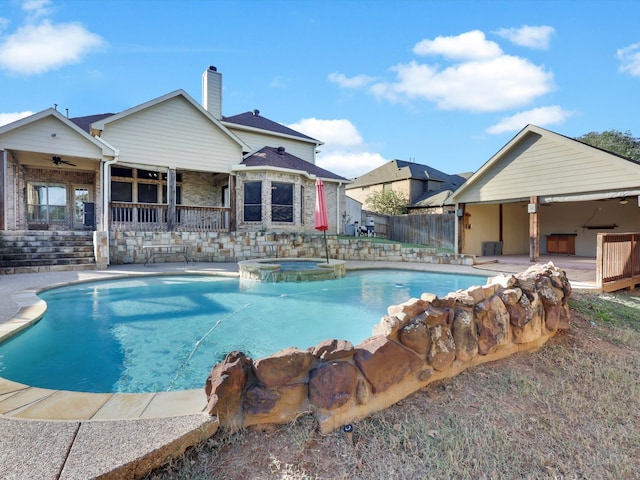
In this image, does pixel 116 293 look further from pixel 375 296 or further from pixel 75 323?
pixel 375 296

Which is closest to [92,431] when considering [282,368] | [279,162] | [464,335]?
[282,368]

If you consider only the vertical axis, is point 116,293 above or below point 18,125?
below

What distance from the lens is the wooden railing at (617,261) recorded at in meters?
7.04

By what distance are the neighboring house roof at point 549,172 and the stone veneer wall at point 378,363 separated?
9861 millimetres

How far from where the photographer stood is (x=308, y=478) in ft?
5.93

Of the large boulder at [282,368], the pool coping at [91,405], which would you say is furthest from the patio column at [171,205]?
the large boulder at [282,368]

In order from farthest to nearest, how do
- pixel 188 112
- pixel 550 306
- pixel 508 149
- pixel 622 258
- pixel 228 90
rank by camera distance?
pixel 228 90 < pixel 188 112 < pixel 508 149 < pixel 622 258 < pixel 550 306

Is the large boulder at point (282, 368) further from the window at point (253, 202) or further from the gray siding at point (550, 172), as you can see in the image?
the window at point (253, 202)

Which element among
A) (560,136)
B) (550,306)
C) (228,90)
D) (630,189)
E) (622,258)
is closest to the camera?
(550,306)

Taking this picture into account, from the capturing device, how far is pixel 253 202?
14.6 m

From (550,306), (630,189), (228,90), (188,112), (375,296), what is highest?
(228,90)

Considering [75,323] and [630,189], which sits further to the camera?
[630,189]

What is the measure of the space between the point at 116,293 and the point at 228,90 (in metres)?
12.9

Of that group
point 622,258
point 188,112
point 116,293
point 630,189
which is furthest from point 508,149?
point 116,293
